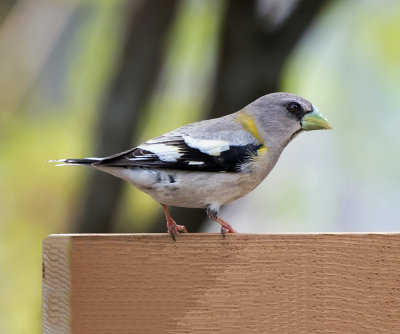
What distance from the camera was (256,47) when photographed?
16.8 ft

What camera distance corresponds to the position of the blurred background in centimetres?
650

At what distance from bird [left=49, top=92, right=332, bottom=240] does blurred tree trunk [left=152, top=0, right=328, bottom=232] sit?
1.74 m

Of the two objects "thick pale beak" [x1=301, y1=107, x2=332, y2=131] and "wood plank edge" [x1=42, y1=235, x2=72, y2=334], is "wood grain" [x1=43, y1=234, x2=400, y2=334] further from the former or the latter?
"thick pale beak" [x1=301, y1=107, x2=332, y2=131]

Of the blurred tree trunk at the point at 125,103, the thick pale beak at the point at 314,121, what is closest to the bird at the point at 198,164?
the thick pale beak at the point at 314,121

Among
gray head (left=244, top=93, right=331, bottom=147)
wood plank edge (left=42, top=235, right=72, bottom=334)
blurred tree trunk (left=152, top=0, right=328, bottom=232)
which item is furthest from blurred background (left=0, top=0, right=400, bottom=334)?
wood plank edge (left=42, top=235, right=72, bottom=334)

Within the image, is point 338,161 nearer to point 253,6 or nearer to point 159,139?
point 253,6

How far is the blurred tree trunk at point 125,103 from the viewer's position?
536 cm

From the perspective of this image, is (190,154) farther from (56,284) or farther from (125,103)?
(125,103)

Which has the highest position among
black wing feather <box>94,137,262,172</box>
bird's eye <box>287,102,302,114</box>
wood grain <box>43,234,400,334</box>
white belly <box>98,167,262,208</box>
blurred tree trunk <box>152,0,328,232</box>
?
blurred tree trunk <box>152,0,328,232</box>

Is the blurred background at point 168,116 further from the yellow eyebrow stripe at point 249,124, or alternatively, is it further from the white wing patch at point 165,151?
the white wing patch at point 165,151

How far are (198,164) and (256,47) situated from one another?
90.0 inches

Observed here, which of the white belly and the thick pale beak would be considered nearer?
the white belly

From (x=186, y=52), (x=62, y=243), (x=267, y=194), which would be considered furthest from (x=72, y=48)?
(x=62, y=243)

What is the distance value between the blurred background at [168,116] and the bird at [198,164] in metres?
2.36
